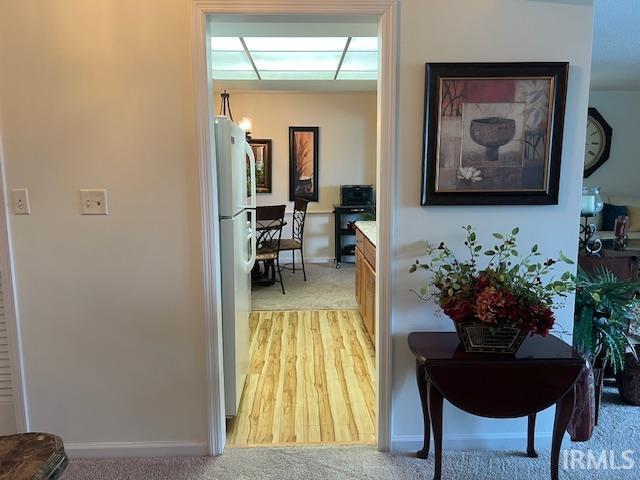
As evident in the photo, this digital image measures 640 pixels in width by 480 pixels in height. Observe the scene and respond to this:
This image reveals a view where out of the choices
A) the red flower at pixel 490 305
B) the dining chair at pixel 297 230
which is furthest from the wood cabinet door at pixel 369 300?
the dining chair at pixel 297 230

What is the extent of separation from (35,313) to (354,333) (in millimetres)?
2263

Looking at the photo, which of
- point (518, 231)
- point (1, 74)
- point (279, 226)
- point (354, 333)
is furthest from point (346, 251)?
point (1, 74)

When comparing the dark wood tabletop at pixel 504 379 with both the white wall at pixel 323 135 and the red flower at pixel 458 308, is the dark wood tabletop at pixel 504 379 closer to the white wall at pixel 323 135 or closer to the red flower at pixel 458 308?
the red flower at pixel 458 308

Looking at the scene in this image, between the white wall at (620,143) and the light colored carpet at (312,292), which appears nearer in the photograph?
the light colored carpet at (312,292)

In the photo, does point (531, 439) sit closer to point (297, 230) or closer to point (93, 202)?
point (93, 202)

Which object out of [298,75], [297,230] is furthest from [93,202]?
[297,230]

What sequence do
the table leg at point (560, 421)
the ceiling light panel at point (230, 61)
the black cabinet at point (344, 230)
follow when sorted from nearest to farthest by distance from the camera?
1. the table leg at point (560, 421)
2. the ceiling light panel at point (230, 61)
3. the black cabinet at point (344, 230)

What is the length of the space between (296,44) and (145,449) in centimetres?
340

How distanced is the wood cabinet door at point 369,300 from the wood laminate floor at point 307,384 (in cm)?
→ 12

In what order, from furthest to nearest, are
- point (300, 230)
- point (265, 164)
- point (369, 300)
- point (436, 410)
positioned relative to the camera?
point (265, 164) < point (300, 230) < point (369, 300) < point (436, 410)

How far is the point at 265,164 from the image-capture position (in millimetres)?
5910

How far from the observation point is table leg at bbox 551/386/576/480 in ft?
5.55

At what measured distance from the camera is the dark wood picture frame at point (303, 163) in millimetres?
5910

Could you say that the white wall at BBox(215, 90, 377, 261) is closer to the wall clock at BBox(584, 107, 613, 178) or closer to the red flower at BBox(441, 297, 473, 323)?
the wall clock at BBox(584, 107, 613, 178)
